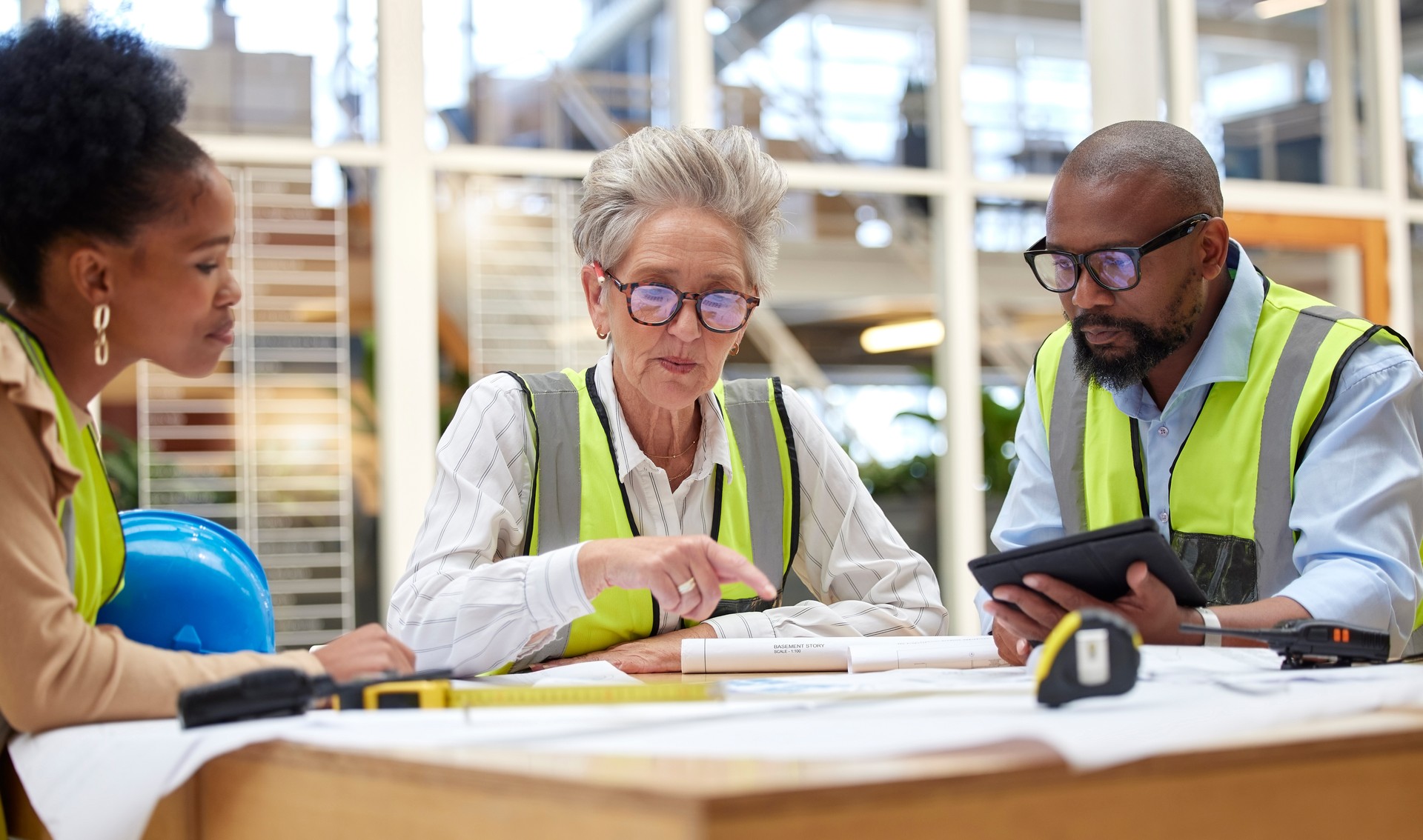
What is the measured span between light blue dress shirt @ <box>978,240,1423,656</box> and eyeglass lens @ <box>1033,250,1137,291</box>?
177 mm

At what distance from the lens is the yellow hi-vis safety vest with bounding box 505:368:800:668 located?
6.57 ft

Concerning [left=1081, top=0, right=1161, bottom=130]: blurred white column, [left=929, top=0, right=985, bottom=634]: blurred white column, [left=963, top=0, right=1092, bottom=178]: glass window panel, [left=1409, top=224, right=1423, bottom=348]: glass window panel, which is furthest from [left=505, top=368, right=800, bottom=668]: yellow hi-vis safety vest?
[left=1409, top=224, right=1423, bottom=348]: glass window panel

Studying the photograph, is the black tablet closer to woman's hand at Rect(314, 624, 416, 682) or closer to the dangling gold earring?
woman's hand at Rect(314, 624, 416, 682)

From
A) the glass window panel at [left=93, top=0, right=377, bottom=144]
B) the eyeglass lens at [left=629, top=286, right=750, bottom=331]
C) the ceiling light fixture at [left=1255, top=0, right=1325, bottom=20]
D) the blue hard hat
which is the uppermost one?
the ceiling light fixture at [left=1255, top=0, right=1325, bottom=20]

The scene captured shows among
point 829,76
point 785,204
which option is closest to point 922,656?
point 785,204

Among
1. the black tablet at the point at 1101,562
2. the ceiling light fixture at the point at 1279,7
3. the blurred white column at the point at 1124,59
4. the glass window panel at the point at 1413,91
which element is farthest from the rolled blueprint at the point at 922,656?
the glass window panel at the point at 1413,91

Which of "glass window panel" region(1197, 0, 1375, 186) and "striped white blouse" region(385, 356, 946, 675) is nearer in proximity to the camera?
"striped white blouse" region(385, 356, 946, 675)

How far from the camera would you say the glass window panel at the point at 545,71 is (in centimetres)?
496

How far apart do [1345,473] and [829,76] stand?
13.2 ft

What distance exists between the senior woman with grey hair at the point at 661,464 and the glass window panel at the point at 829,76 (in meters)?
3.36

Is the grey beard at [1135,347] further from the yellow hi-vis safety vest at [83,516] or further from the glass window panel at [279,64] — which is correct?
the glass window panel at [279,64]

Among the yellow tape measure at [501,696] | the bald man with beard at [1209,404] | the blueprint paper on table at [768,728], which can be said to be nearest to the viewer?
the blueprint paper on table at [768,728]

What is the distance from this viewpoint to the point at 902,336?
5.62 metres

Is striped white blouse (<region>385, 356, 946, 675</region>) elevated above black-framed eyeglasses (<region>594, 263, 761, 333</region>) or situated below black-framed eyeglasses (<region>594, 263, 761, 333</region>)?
below
